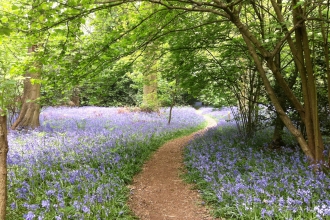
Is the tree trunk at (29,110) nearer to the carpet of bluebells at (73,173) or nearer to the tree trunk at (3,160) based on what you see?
the carpet of bluebells at (73,173)

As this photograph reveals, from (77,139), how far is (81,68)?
12.3 feet

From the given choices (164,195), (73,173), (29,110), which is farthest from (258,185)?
(29,110)

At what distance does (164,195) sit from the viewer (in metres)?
5.44

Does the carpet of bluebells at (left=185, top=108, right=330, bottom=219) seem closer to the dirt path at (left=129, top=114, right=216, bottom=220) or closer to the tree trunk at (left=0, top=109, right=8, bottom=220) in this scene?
the dirt path at (left=129, top=114, right=216, bottom=220)

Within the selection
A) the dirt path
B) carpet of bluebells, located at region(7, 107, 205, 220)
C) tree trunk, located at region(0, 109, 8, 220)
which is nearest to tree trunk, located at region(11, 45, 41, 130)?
carpet of bluebells, located at region(7, 107, 205, 220)

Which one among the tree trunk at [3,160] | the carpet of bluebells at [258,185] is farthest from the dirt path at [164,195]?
the tree trunk at [3,160]

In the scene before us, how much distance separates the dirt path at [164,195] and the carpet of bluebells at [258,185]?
0.94 ft

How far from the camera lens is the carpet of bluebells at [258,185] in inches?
153

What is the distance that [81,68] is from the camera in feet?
18.6

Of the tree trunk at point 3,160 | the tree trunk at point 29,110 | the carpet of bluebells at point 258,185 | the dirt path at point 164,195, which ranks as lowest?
the dirt path at point 164,195

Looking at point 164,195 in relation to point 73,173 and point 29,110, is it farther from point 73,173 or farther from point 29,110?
point 29,110

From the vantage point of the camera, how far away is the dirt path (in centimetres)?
465

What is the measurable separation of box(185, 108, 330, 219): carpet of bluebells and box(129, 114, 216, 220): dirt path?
285mm

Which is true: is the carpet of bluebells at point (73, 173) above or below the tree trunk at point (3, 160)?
below
